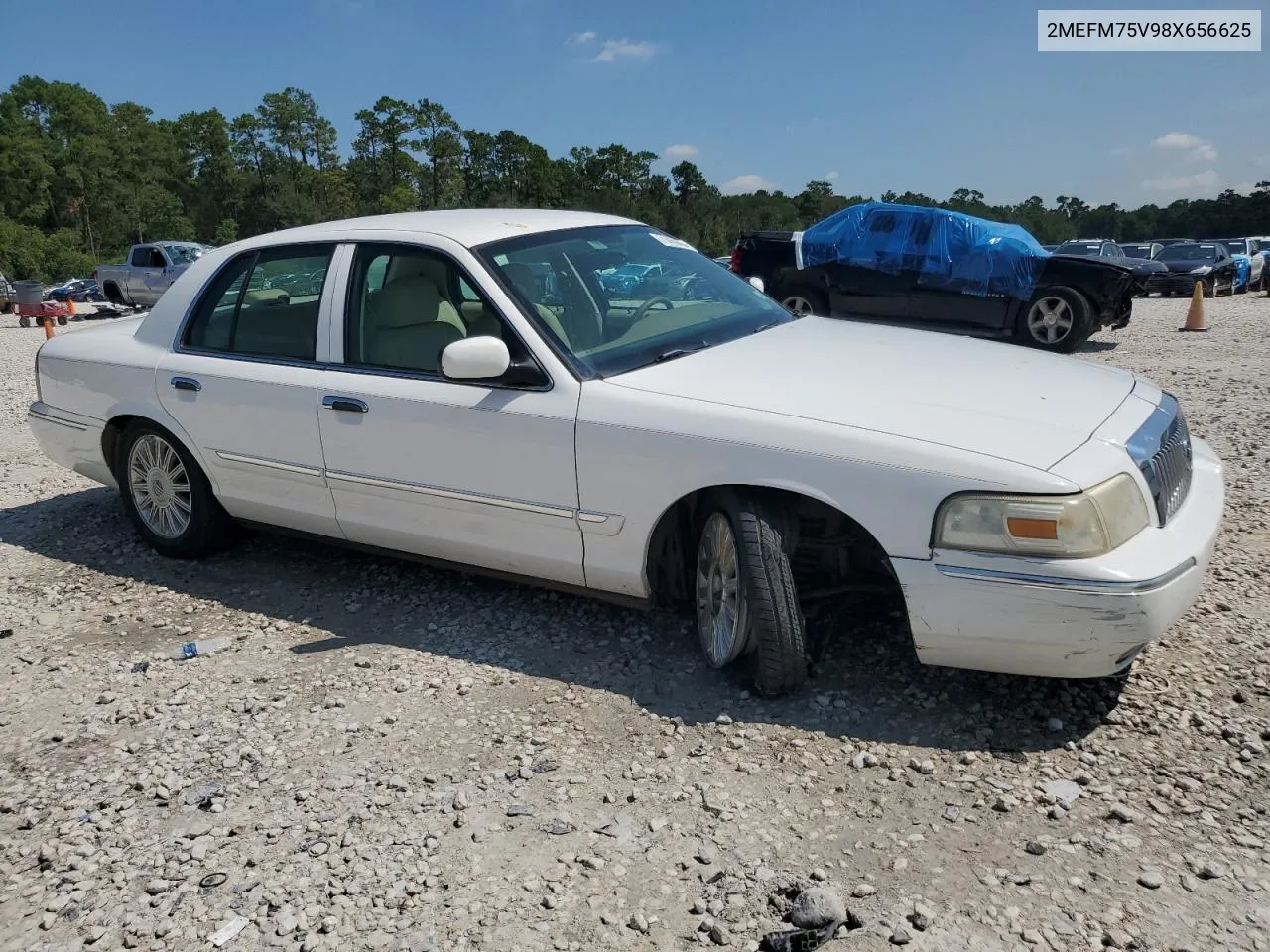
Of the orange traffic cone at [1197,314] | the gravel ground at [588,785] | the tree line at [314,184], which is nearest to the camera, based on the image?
the gravel ground at [588,785]

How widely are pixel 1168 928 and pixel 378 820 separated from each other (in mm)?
2014

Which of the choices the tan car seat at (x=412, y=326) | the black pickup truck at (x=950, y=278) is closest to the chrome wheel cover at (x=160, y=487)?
the tan car seat at (x=412, y=326)

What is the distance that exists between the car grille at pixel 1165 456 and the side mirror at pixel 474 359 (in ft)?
6.70

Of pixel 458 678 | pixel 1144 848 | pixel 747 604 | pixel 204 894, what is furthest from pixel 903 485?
pixel 204 894

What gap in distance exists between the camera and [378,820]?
2.85m

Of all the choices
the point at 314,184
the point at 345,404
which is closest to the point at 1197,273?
the point at 345,404

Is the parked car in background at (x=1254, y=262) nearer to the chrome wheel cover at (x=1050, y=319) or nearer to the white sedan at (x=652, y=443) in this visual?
the chrome wheel cover at (x=1050, y=319)

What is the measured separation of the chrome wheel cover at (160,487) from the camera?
4875 millimetres

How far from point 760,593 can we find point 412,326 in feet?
6.06

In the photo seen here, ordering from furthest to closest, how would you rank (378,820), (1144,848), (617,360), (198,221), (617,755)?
1. (198,221)
2. (617,360)
3. (617,755)
4. (378,820)
5. (1144,848)

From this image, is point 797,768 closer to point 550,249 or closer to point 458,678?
point 458,678

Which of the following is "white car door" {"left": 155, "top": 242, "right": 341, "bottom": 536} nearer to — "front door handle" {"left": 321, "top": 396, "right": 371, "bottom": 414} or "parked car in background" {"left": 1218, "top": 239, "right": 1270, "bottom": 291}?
"front door handle" {"left": 321, "top": 396, "right": 371, "bottom": 414}

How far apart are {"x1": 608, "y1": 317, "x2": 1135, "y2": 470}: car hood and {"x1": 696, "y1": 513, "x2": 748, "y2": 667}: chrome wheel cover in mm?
465

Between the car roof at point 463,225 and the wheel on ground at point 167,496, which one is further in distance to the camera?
the wheel on ground at point 167,496
